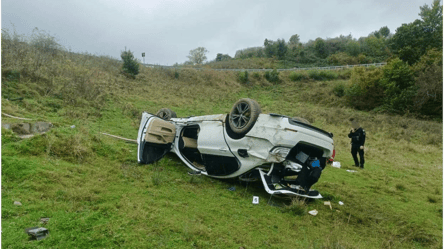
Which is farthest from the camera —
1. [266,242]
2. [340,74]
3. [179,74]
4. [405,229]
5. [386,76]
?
[340,74]

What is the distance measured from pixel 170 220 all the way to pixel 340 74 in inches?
1250

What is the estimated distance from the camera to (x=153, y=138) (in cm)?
561

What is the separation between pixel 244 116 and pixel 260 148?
70cm

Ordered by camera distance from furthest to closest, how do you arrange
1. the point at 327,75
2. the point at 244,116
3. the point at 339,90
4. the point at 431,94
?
the point at 327,75
the point at 339,90
the point at 431,94
the point at 244,116

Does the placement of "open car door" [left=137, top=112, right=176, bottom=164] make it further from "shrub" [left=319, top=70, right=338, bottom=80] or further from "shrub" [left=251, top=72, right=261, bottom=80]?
"shrub" [left=319, top=70, right=338, bottom=80]

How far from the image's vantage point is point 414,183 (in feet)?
21.4

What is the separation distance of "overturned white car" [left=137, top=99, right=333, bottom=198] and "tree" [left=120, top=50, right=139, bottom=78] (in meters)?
16.4

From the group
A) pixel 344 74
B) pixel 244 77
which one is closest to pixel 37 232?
pixel 244 77

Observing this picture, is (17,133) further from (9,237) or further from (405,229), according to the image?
(405,229)

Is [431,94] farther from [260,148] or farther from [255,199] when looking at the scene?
[255,199]

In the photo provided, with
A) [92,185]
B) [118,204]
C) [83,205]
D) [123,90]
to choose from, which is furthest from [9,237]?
[123,90]

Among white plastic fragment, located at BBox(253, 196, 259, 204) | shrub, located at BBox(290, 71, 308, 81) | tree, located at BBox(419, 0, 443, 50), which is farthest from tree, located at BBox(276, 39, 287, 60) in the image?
white plastic fragment, located at BBox(253, 196, 259, 204)

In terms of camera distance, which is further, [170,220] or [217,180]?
[217,180]

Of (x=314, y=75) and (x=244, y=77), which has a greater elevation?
(x=314, y=75)
